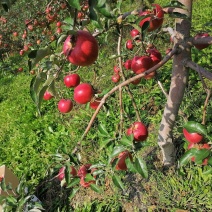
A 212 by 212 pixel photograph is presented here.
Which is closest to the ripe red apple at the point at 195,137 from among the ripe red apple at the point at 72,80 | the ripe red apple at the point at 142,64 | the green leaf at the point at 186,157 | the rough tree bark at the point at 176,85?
the green leaf at the point at 186,157

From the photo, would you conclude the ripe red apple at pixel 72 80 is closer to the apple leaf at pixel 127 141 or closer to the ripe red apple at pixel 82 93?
the ripe red apple at pixel 82 93

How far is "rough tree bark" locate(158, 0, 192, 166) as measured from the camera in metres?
1.18

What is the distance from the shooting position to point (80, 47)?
68 cm

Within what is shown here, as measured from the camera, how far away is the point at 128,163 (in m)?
0.99

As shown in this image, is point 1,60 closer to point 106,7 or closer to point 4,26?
point 4,26

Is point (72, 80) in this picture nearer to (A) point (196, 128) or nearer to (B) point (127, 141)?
(B) point (127, 141)

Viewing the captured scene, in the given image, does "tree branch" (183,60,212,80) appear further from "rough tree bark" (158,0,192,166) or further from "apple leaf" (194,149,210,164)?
"apple leaf" (194,149,210,164)

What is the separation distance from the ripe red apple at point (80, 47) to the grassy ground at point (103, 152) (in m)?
0.45

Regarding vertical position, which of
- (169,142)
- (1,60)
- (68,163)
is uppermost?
(68,163)

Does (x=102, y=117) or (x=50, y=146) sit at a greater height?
(x=102, y=117)

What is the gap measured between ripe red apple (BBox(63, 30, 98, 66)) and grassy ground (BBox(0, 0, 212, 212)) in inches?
17.6

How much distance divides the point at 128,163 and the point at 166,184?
887 millimetres

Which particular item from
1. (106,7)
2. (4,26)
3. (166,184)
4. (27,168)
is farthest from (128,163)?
(4,26)

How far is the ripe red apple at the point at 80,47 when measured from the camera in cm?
69
